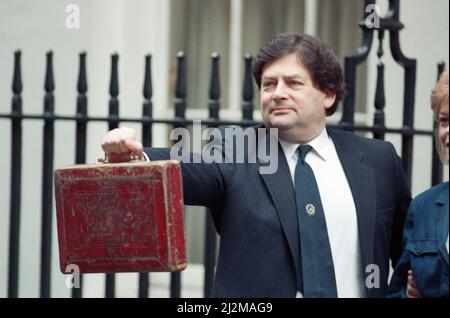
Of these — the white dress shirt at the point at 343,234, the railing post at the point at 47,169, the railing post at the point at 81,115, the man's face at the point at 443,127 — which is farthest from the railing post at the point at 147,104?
the man's face at the point at 443,127

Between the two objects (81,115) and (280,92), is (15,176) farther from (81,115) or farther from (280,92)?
(280,92)

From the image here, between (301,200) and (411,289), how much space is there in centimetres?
48

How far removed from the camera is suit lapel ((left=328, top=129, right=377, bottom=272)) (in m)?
3.49

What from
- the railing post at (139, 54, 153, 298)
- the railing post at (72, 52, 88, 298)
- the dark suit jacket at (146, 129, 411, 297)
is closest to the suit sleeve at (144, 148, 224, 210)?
the dark suit jacket at (146, 129, 411, 297)

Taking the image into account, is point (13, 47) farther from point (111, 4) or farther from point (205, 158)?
point (205, 158)

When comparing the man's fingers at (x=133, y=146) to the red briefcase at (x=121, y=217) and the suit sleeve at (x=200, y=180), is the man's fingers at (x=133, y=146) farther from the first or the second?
the suit sleeve at (x=200, y=180)

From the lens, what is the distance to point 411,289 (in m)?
3.19

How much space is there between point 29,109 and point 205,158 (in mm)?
3453

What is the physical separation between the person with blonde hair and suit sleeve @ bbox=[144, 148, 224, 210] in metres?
0.60

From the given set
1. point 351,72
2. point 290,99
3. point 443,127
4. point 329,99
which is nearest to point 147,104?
point 351,72

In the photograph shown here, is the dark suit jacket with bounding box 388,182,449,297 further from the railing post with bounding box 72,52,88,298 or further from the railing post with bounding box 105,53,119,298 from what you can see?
the railing post with bounding box 72,52,88,298

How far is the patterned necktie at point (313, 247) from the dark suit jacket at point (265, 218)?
0.08 feet
